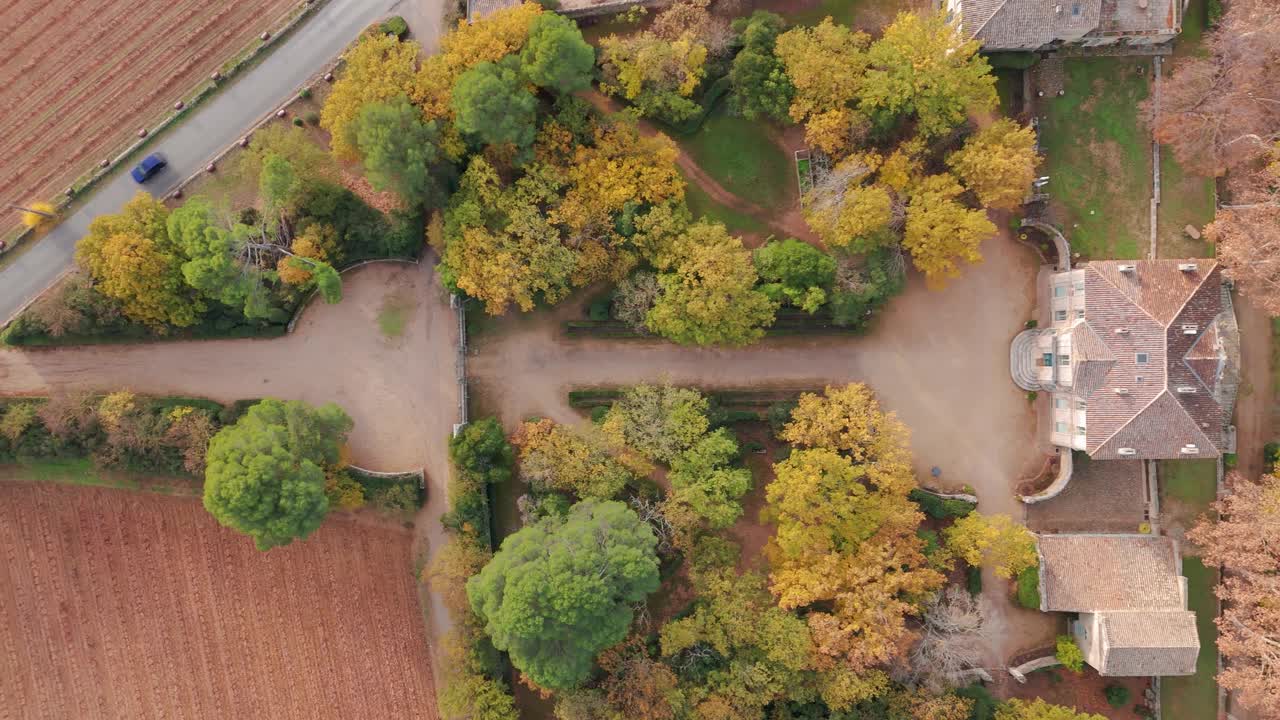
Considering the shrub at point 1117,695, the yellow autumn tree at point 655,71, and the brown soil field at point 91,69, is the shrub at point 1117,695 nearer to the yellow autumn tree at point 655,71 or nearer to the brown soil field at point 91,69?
the yellow autumn tree at point 655,71

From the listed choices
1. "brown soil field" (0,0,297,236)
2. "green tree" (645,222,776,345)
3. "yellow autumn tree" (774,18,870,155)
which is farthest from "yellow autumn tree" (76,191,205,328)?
"yellow autumn tree" (774,18,870,155)

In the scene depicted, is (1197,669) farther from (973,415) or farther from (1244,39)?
(1244,39)

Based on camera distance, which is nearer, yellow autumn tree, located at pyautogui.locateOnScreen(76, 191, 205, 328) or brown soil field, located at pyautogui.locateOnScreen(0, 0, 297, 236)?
yellow autumn tree, located at pyautogui.locateOnScreen(76, 191, 205, 328)

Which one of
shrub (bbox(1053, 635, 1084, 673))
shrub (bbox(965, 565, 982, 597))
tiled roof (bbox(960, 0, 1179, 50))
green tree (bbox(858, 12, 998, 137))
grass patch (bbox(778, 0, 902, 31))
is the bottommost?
shrub (bbox(1053, 635, 1084, 673))

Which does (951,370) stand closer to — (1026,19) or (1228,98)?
(1026,19)

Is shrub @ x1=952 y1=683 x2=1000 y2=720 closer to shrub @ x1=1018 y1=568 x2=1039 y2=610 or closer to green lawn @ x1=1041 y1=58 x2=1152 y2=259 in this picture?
shrub @ x1=1018 y1=568 x2=1039 y2=610

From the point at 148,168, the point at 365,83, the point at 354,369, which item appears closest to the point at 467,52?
the point at 365,83

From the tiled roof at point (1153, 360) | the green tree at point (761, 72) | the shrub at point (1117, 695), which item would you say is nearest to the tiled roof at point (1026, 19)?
the green tree at point (761, 72)
